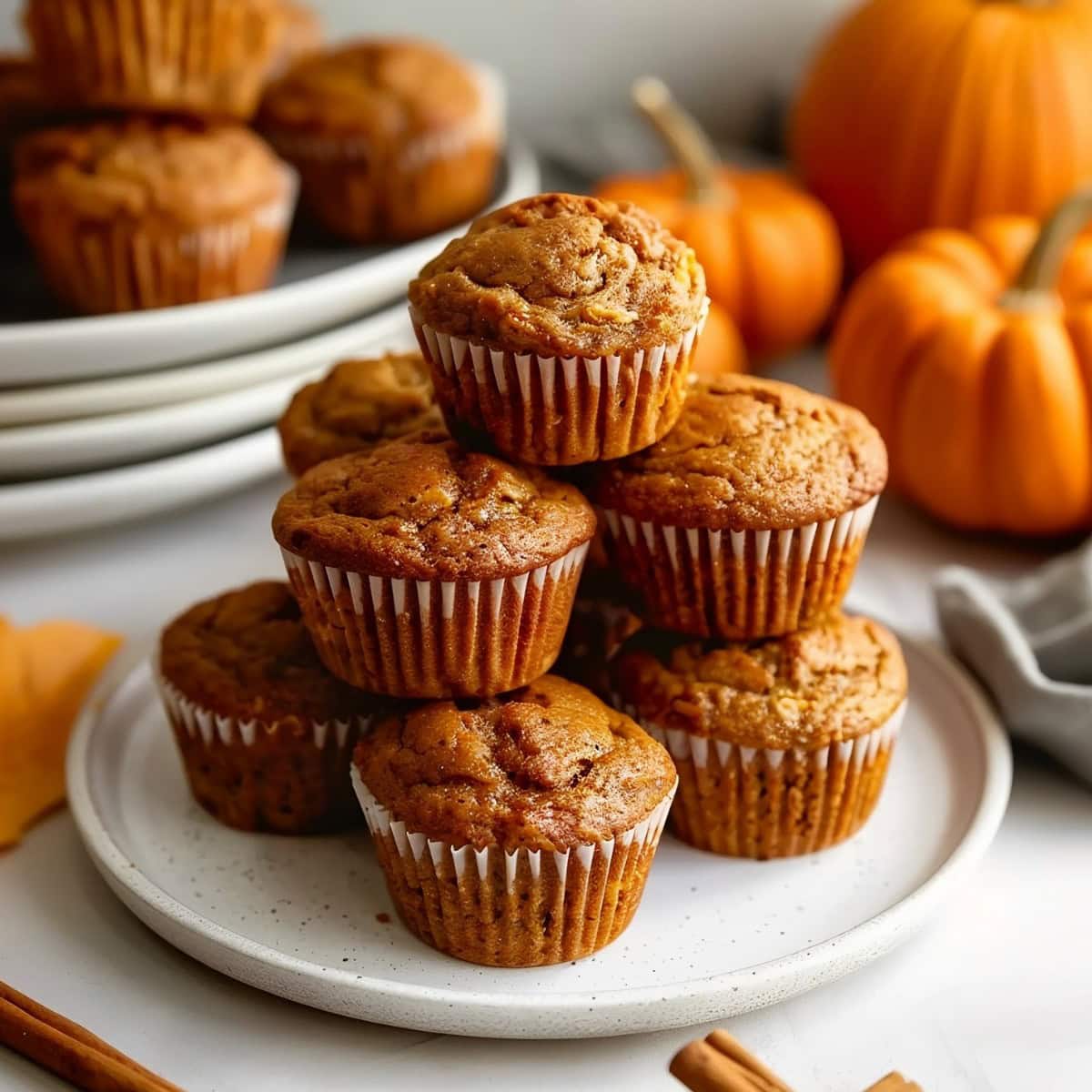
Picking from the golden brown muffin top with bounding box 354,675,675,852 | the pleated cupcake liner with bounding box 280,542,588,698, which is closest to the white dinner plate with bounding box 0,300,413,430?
the pleated cupcake liner with bounding box 280,542,588,698

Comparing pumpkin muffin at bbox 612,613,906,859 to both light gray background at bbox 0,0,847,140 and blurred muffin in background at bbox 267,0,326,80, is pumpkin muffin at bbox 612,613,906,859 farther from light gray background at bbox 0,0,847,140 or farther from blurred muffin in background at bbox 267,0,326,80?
light gray background at bbox 0,0,847,140

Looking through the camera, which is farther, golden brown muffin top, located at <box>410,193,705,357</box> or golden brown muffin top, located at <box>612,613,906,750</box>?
golden brown muffin top, located at <box>612,613,906,750</box>

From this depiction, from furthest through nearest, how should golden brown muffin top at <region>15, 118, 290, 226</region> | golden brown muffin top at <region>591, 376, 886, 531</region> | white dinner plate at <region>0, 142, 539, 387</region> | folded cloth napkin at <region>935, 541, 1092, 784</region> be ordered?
golden brown muffin top at <region>15, 118, 290, 226</region>, white dinner plate at <region>0, 142, 539, 387</region>, folded cloth napkin at <region>935, 541, 1092, 784</region>, golden brown muffin top at <region>591, 376, 886, 531</region>

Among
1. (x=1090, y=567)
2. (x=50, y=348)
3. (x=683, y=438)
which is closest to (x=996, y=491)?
(x=1090, y=567)

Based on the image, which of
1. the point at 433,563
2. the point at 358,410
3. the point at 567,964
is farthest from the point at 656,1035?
the point at 358,410

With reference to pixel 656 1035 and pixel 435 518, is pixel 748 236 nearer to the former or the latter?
pixel 435 518

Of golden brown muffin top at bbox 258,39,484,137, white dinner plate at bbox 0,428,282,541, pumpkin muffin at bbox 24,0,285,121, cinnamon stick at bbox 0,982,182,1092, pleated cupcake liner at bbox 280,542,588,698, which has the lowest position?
white dinner plate at bbox 0,428,282,541

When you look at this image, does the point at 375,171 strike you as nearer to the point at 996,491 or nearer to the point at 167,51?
the point at 167,51
